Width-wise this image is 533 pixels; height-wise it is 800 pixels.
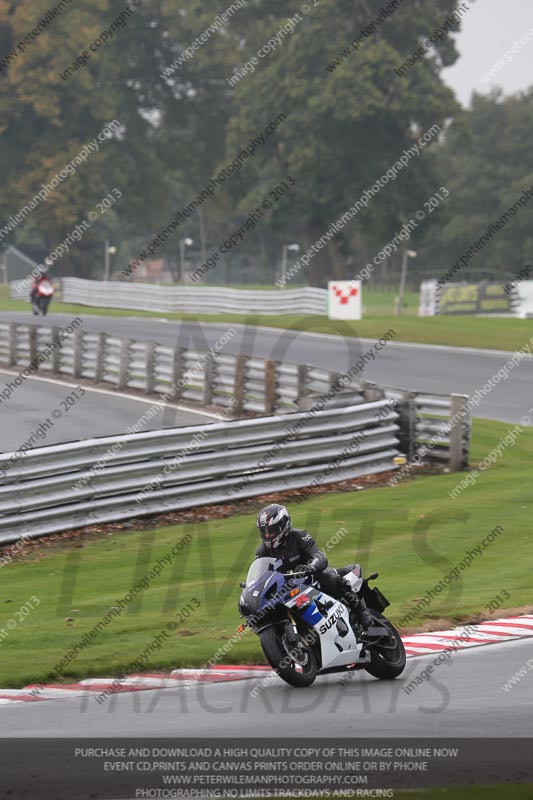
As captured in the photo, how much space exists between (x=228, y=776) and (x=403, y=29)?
63.5m

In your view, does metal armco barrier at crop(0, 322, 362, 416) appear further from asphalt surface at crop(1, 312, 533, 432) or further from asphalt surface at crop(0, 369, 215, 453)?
asphalt surface at crop(1, 312, 533, 432)

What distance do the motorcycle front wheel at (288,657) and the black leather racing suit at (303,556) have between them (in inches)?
19.5

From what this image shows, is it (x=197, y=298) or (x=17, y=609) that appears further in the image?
(x=197, y=298)

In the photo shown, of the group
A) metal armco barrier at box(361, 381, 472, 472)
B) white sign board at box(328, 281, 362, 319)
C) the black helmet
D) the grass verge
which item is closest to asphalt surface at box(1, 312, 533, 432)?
white sign board at box(328, 281, 362, 319)

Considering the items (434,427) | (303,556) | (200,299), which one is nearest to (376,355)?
(434,427)

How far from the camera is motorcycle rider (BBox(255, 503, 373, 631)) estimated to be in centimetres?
871

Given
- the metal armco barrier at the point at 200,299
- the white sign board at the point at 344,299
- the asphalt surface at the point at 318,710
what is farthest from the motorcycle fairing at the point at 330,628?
the metal armco barrier at the point at 200,299

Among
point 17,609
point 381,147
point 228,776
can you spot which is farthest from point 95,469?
point 381,147

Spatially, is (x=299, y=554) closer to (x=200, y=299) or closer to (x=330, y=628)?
(x=330, y=628)

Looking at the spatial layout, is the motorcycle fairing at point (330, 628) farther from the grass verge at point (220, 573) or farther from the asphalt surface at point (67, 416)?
the asphalt surface at point (67, 416)

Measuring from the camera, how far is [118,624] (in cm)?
1068

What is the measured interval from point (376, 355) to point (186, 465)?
19173 millimetres

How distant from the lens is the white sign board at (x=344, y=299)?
142 feet

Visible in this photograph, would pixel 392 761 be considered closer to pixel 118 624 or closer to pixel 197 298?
pixel 118 624
